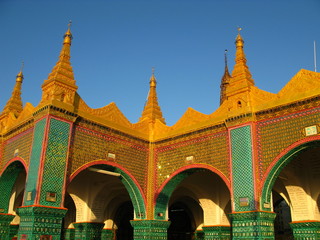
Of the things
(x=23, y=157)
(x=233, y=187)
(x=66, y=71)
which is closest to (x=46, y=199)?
(x=23, y=157)

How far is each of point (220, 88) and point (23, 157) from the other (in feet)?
65.1

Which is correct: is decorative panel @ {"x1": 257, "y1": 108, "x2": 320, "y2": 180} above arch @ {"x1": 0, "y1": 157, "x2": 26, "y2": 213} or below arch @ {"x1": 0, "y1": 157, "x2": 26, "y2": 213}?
above

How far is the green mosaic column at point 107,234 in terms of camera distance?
1688 centimetres

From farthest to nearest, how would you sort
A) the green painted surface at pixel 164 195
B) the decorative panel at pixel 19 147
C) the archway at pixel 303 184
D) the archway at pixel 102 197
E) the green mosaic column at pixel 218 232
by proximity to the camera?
the green mosaic column at pixel 218 232 < the archway at pixel 102 197 < the green painted surface at pixel 164 195 < the archway at pixel 303 184 < the decorative panel at pixel 19 147

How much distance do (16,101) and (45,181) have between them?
647 centimetres

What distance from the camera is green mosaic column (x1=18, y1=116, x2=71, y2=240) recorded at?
10.3 m

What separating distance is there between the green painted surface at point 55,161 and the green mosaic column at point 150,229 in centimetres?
376

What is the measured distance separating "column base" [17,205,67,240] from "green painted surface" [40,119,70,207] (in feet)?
0.82

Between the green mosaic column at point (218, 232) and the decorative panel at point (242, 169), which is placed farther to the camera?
the green mosaic column at point (218, 232)

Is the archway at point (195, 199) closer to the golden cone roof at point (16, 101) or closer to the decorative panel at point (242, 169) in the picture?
the decorative panel at point (242, 169)

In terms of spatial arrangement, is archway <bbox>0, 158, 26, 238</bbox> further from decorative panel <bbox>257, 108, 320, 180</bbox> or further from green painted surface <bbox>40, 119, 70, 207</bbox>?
decorative panel <bbox>257, 108, 320, 180</bbox>

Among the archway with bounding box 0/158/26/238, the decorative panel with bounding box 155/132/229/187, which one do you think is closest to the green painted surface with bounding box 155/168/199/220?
the decorative panel with bounding box 155/132/229/187

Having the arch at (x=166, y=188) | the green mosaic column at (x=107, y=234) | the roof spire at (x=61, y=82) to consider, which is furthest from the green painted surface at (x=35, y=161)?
the green mosaic column at (x=107, y=234)

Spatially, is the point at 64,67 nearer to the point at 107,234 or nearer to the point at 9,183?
the point at 9,183
